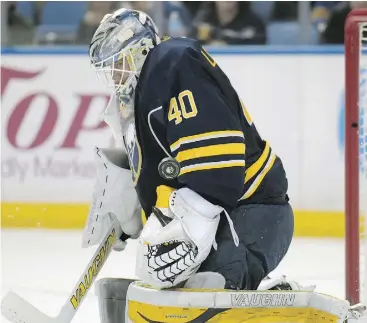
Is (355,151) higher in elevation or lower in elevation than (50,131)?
higher

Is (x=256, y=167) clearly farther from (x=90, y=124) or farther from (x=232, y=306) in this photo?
(x=90, y=124)

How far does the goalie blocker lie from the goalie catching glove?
0.04 m

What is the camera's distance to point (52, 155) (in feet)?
14.0

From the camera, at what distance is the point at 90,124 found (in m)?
4.26

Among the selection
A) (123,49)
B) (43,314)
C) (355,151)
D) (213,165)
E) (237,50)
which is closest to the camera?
(213,165)

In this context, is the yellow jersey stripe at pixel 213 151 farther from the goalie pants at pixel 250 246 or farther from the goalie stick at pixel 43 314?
the goalie stick at pixel 43 314

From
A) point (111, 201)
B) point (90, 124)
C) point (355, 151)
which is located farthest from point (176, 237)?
point (90, 124)

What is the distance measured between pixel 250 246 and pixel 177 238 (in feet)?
0.64

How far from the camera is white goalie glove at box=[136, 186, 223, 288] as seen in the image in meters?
1.75

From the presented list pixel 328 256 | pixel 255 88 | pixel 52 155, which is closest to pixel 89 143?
pixel 52 155

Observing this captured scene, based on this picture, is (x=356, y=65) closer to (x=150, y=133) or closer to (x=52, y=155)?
(x=150, y=133)

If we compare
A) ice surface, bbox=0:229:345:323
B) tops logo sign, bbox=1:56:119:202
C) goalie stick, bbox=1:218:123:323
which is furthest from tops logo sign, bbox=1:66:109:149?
goalie stick, bbox=1:218:123:323

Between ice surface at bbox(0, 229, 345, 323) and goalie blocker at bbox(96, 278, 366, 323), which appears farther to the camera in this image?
ice surface at bbox(0, 229, 345, 323)

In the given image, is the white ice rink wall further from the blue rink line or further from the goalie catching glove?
the goalie catching glove
